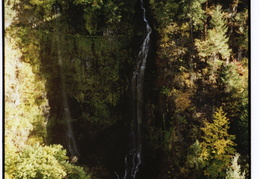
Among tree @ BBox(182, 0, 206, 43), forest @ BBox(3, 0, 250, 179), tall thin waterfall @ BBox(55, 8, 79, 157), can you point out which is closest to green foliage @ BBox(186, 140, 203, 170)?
forest @ BBox(3, 0, 250, 179)

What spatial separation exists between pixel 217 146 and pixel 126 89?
730 centimetres

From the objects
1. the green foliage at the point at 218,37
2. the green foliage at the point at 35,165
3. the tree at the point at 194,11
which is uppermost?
the tree at the point at 194,11

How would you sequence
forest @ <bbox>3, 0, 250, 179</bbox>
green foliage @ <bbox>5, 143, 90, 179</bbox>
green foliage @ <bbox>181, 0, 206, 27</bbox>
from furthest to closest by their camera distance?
green foliage @ <bbox>181, 0, 206, 27</bbox>
forest @ <bbox>3, 0, 250, 179</bbox>
green foliage @ <bbox>5, 143, 90, 179</bbox>

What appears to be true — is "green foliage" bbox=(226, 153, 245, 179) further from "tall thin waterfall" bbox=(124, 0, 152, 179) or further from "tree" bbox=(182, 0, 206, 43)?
"tree" bbox=(182, 0, 206, 43)

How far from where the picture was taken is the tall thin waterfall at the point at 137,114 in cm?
1573

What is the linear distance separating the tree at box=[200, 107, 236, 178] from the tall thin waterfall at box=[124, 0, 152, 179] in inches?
195

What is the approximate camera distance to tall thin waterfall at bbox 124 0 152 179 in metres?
15.7

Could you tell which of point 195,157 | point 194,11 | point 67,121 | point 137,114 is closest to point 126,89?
point 137,114

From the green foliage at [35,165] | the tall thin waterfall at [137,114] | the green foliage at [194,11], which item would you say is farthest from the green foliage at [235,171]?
the green foliage at [35,165]

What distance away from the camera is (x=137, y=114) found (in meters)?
16.3

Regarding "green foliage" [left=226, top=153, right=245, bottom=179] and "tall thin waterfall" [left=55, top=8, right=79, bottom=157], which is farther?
"tall thin waterfall" [left=55, top=8, right=79, bottom=157]

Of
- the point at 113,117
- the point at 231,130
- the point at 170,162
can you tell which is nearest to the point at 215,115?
the point at 231,130

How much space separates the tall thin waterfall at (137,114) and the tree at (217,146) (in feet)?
16.3

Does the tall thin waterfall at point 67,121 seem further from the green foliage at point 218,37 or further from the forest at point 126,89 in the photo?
the green foliage at point 218,37
